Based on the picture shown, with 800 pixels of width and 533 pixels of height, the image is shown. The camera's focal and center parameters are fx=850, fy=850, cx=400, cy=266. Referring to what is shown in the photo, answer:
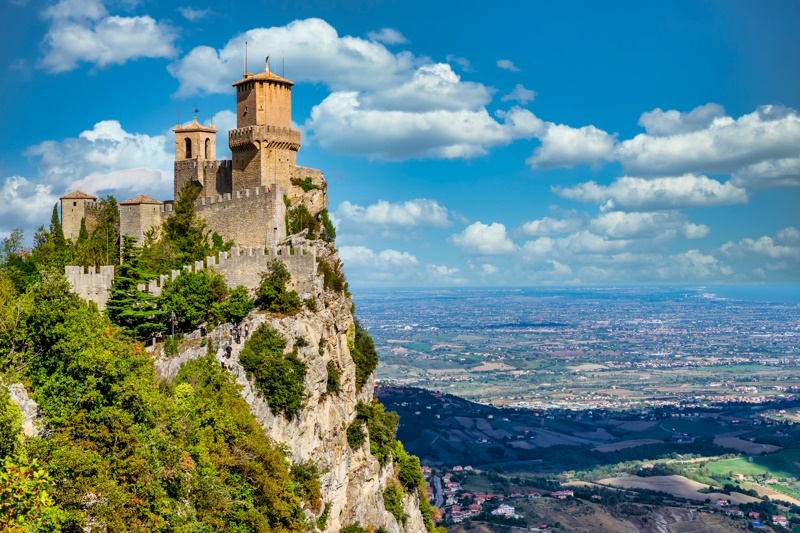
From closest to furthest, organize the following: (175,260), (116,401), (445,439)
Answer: (116,401)
(175,260)
(445,439)

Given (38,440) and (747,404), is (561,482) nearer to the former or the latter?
→ (747,404)

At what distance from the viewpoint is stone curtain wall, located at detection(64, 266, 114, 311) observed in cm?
3828

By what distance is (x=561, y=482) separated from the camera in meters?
126

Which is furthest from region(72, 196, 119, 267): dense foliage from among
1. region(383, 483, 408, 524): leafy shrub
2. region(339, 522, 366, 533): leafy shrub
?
region(383, 483, 408, 524): leafy shrub

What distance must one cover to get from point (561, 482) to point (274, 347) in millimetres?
96490

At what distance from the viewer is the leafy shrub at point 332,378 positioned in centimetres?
4281

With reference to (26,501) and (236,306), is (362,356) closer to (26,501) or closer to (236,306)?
(236,306)

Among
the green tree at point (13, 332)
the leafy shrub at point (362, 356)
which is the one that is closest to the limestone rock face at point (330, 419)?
the leafy shrub at point (362, 356)

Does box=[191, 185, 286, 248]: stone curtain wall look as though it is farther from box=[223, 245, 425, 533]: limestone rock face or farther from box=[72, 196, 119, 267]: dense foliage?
box=[72, 196, 119, 267]: dense foliage

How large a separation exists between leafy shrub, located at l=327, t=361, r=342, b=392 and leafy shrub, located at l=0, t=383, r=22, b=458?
773 inches

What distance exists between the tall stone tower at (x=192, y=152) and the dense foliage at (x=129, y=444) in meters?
13.8

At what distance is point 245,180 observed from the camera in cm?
4750

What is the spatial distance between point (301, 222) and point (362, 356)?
8742 millimetres

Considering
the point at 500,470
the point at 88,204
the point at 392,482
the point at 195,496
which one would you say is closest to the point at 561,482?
the point at 500,470
